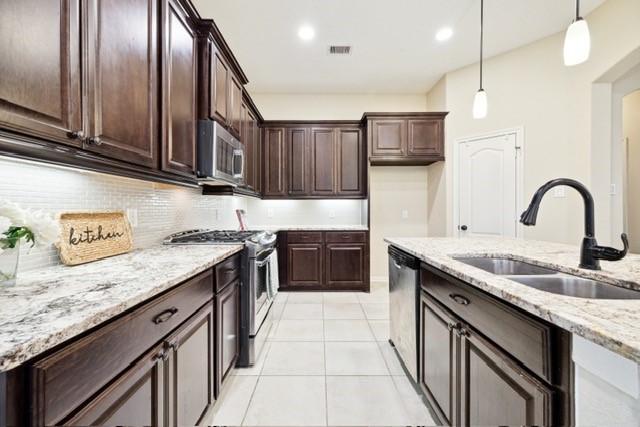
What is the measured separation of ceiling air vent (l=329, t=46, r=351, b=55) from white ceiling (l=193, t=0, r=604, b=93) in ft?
0.25

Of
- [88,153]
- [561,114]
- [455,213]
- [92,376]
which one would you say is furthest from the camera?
[455,213]

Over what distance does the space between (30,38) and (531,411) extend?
1889 millimetres

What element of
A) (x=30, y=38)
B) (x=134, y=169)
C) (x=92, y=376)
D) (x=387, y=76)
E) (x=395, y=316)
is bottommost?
(x=395, y=316)

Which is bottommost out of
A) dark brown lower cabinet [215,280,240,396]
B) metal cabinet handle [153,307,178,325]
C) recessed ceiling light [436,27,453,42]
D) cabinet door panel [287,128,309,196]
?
dark brown lower cabinet [215,280,240,396]

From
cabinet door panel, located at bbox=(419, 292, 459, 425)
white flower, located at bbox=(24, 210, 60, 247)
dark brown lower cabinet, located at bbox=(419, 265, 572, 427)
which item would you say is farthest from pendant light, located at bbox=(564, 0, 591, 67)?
white flower, located at bbox=(24, 210, 60, 247)

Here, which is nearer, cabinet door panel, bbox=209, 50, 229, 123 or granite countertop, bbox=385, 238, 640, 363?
granite countertop, bbox=385, 238, 640, 363

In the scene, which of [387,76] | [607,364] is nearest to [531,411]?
[607,364]

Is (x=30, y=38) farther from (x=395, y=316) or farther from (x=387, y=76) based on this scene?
(x=387, y=76)

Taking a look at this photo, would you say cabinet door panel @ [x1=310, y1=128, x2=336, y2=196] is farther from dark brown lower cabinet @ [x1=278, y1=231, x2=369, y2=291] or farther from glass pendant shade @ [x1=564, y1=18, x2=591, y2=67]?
glass pendant shade @ [x1=564, y1=18, x2=591, y2=67]

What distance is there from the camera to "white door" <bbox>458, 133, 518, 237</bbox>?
11.7 feet

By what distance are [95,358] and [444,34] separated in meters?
3.89

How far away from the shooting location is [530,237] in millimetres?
3424

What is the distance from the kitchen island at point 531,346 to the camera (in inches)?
24.5

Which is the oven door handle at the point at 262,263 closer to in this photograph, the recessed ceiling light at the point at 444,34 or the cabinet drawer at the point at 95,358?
the cabinet drawer at the point at 95,358
